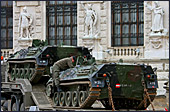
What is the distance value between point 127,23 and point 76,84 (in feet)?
42.2

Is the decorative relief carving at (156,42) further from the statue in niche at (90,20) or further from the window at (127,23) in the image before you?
the statue in niche at (90,20)

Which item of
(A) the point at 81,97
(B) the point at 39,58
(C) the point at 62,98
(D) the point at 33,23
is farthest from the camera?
(D) the point at 33,23

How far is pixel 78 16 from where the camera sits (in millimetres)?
31547

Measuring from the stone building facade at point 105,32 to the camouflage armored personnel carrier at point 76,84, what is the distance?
771cm

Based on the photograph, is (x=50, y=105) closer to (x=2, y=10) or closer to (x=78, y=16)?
(x=78, y=16)

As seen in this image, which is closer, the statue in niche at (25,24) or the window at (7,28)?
the statue in niche at (25,24)

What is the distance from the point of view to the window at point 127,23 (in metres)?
30.8

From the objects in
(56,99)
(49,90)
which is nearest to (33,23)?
(49,90)

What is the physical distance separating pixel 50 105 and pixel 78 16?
12.3m

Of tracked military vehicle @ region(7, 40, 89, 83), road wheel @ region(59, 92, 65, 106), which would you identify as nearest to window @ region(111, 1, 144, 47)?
tracked military vehicle @ region(7, 40, 89, 83)

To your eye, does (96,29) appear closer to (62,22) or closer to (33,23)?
(62,22)

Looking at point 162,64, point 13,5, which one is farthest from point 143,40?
point 13,5

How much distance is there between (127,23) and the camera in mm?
31000

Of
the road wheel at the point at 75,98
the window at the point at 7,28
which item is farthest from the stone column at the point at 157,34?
the road wheel at the point at 75,98
